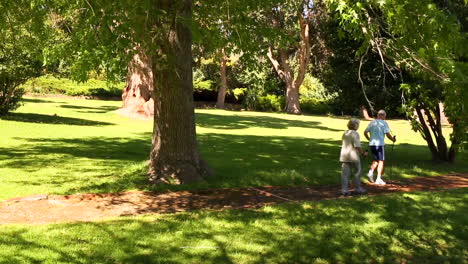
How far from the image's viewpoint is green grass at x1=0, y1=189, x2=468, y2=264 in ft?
20.1

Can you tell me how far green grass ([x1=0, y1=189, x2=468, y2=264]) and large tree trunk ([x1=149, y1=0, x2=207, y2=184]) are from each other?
8.22ft

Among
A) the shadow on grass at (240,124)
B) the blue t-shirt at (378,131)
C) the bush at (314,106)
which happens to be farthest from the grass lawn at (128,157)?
the bush at (314,106)

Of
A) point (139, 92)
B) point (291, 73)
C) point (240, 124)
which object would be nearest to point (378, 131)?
point (240, 124)

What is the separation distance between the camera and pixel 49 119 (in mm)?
22750

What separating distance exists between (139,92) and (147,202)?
61.2 ft

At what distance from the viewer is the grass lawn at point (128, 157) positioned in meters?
10.3

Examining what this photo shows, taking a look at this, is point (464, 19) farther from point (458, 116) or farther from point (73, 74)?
point (73, 74)

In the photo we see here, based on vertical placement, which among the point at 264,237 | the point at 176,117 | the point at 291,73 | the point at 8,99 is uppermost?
the point at 291,73

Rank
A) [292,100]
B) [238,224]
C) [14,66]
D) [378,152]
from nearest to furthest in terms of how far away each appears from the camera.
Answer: [238,224] → [378,152] → [14,66] → [292,100]

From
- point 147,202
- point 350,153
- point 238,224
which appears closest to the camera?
point 238,224

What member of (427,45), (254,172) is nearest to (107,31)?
(427,45)

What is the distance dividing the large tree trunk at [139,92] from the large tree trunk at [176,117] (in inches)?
646

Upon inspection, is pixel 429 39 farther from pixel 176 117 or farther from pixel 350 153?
pixel 176 117

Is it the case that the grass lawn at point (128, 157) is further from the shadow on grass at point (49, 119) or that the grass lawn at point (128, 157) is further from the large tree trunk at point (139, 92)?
the large tree trunk at point (139, 92)
